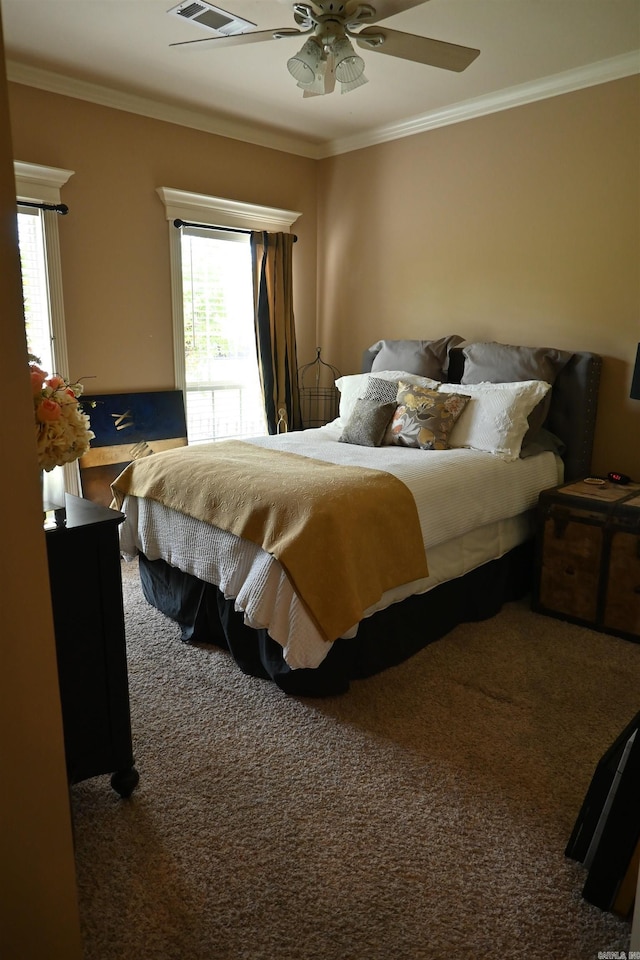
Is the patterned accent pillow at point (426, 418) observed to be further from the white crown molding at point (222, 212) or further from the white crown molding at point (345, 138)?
the white crown molding at point (222, 212)

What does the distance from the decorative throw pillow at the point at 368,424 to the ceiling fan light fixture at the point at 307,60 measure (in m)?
1.65

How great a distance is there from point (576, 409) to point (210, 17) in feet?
8.79

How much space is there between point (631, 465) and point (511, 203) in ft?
5.73

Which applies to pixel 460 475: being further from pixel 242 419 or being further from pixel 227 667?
pixel 242 419

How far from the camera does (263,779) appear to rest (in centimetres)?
208

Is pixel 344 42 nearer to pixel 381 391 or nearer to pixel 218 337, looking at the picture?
pixel 381 391

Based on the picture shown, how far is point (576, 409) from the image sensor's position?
12.0ft

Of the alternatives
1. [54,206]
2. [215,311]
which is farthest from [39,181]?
[215,311]

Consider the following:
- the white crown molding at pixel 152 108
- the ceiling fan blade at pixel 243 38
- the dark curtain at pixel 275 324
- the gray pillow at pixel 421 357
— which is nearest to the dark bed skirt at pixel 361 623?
the gray pillow at pixel 421 357

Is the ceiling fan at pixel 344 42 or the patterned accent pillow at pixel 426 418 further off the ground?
the ceiling fan at pixel 344 42

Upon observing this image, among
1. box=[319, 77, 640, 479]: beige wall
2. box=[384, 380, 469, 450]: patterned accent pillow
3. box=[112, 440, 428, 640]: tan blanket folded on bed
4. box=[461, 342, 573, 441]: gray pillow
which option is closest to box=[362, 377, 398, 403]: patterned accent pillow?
box=[384, 380, 469, 450]: patterned accent pillow

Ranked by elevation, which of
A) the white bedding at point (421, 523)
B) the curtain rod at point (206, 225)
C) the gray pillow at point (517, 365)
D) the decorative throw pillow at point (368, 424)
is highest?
the curtain rod at point (206, 225)

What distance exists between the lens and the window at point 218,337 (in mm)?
4484

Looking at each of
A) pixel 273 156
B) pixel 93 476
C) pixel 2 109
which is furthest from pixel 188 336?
pixel 2 109
